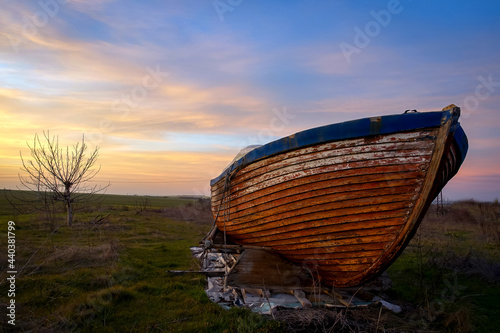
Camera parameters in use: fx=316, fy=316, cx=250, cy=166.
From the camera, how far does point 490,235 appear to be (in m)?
11.8

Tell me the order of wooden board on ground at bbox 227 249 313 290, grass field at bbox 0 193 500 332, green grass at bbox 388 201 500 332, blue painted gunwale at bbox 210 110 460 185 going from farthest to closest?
wooden board on ground at bbox 227 249 313 290
green grass at bbox 388 201 500 332
grass field at bbox 0 193 500 332
blue painted gunwale at bbox 210 110 460 185

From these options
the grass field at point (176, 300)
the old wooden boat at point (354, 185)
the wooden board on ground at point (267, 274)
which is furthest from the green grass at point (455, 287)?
the wooden board on ground at point (267, 274)

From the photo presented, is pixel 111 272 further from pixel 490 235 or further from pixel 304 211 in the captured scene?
pixel 490 235

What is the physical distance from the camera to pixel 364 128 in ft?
14.6

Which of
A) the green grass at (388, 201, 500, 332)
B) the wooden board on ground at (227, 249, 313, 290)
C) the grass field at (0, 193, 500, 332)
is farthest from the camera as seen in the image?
the wooden board on ground at (227, 249, 313, 290)

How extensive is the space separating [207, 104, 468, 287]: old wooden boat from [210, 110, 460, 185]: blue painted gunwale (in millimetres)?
12

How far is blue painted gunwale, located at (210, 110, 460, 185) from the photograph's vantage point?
4.18 metres

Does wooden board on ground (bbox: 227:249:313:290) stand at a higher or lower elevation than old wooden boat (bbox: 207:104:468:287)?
lower

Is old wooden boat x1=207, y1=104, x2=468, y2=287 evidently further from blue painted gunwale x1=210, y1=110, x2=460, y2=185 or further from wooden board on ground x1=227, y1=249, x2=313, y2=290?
wooden board on ground x1=227, y1=249, x2=313, y2=290

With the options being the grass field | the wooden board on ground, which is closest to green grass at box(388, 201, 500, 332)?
the grass field

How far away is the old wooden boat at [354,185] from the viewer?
4258mm

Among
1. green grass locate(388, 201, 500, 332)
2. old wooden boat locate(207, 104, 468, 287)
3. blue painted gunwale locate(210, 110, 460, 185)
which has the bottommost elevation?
green grass locate(388, 201, 500, 332)

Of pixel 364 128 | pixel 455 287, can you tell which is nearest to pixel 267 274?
pixel 364 128

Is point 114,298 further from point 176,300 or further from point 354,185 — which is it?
point 354,185
